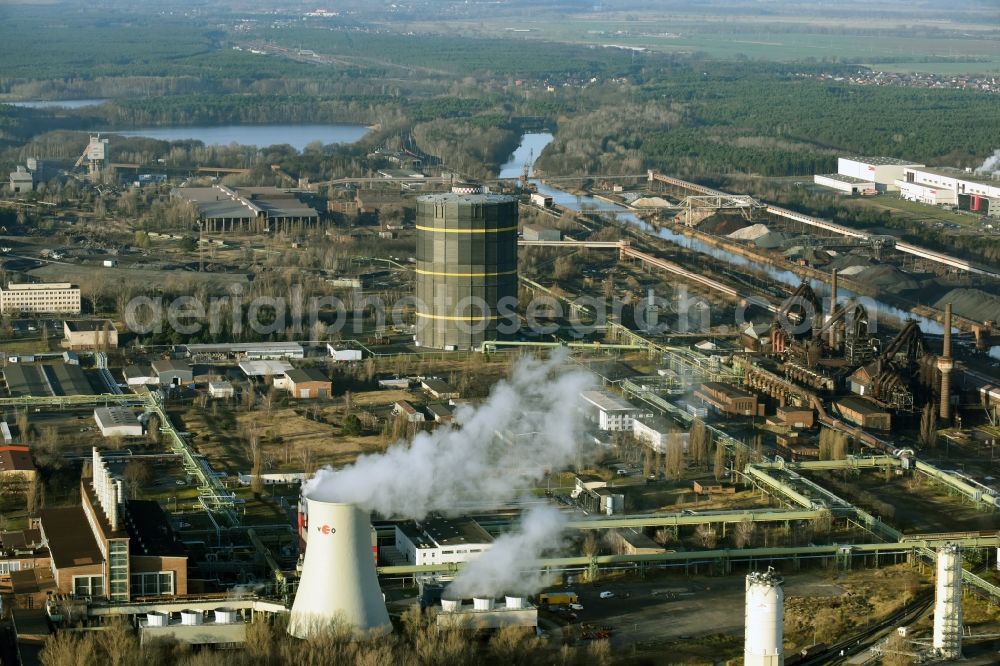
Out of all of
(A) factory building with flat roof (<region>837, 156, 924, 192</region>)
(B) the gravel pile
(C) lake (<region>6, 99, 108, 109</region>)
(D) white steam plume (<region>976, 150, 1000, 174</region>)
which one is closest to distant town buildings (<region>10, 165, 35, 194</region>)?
(B) the gravel pile

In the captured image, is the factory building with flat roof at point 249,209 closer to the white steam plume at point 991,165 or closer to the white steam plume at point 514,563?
the white steam plume at point 991,165

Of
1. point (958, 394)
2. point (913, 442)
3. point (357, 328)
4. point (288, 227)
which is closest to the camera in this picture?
point (913, 442)

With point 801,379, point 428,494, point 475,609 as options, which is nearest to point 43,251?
point 801,379

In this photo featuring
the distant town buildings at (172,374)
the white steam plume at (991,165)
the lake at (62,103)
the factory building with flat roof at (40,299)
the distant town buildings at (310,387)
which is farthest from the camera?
the lake at (62,103)

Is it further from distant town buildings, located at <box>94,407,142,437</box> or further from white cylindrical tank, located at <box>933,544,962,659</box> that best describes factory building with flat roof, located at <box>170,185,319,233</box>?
white cylindrical tank, located at <box>933,544,962,659</box>

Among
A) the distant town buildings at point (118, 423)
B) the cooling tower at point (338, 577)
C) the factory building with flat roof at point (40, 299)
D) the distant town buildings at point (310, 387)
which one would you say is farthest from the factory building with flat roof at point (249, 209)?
the cooling tower at point (338, 577)

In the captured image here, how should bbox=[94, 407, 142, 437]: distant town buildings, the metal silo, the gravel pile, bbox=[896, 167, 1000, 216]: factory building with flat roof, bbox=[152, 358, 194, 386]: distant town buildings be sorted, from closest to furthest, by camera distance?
bbox=[94, 407, 142, 437]: distant town buildings < bbox=[152, 358, 194, 386]: distant town buildings < the metal silo < the gravel pile < bbox=[896, 167, 1000, 216]: factory building with flat roof

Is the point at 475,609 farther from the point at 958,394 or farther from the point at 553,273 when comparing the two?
the point at 553,273
